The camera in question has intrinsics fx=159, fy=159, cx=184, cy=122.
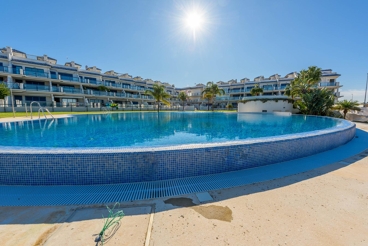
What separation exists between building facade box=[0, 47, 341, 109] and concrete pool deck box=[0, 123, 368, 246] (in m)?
24.6

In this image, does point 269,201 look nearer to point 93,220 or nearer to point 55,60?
point 93,220

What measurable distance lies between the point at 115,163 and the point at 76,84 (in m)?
37.4

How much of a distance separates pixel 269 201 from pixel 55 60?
43638 mm

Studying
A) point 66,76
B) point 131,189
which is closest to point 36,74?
point 66,76

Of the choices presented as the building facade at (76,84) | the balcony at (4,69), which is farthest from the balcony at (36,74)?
the balcony at (4,69)

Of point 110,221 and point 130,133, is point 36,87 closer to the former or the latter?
point 130,133

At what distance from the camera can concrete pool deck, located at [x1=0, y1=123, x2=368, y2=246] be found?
1.98 meters

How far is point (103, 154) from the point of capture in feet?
11.4

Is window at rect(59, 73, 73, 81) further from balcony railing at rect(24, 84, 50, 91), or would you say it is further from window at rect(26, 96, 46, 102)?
window at rect(26, 96, 46, 102)

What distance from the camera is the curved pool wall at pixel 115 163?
3.42 m

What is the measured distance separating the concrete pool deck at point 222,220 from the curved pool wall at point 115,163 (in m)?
0.86

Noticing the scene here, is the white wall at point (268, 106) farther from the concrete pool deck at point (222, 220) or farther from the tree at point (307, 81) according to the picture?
the concrete pool deck at point (222, 220)

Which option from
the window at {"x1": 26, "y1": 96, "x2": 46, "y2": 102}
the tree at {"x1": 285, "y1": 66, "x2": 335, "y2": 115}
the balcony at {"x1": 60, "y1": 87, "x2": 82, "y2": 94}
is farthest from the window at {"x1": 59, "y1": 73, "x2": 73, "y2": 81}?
the tree at {"x1": 285, "y1": 66, "x2": 335, "y2": 115}

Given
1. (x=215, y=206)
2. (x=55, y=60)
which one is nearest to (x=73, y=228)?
(x=215, y=206)
